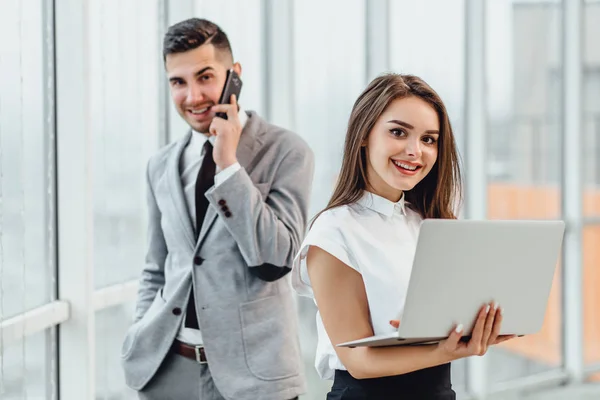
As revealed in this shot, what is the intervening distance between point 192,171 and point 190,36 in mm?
357

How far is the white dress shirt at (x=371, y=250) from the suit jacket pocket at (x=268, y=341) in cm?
22

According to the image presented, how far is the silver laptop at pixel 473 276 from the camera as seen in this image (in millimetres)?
1467

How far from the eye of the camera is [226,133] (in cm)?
200

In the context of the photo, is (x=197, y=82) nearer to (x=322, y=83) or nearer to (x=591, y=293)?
(x=322, y=83)

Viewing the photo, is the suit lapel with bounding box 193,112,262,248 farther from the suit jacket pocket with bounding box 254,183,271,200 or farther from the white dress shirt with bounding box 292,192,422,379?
Result: the white dress shirt with bounding box 292,192,422,379

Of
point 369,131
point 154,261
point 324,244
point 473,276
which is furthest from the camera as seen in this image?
point 154,261

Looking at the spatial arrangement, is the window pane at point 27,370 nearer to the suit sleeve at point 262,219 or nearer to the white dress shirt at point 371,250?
the suit sleeve at point 262,219

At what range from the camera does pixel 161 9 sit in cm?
316

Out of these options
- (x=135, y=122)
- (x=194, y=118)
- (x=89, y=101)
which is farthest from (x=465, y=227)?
(x=135, y=122)

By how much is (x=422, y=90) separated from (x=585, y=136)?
3.66m

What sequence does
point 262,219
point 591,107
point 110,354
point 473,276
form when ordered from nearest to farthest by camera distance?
point 473,276
point 262,219
point 110,354
point 591,107

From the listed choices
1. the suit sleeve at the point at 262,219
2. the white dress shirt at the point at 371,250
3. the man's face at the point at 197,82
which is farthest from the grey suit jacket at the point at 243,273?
the white dress shirt at the point at 371,250

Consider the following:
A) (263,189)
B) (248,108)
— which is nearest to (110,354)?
(263,189)

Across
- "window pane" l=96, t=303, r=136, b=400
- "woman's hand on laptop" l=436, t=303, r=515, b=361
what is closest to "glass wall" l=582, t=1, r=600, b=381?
"window pane" l=96, t=303, r=136, b=400
